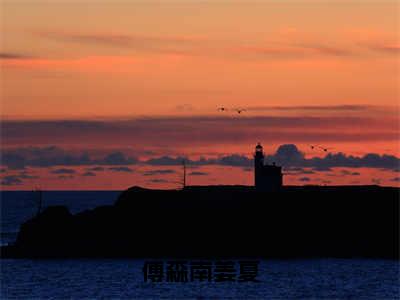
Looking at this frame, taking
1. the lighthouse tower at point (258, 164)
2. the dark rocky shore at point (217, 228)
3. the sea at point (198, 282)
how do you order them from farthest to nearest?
the lighthouse tower at point (258, 164) → the dark rocky shore at point (217, 228) → the sea at point (198, 282)

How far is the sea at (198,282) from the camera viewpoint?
74688 millimetres

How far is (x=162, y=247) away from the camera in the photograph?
10206 centimetres

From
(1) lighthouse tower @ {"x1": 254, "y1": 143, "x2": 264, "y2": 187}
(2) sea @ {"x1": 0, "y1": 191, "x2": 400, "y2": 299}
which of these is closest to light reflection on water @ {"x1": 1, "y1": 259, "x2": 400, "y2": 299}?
(2) sea @ {"x1": 0, "y1": 191, "x2": 400, "y2": 299}

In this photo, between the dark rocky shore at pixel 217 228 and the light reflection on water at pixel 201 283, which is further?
the dark rocky shore at pixel 217 228

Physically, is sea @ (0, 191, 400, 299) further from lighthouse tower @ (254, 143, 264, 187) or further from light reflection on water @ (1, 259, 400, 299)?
lighthouse tower @ (254, 143, 264, 187)

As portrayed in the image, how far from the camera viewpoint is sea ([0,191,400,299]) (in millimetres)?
74688

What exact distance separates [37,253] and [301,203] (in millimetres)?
27186

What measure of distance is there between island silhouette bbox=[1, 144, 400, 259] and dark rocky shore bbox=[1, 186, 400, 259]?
0.31ft

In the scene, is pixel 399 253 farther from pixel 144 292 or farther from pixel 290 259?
pixel 144 292

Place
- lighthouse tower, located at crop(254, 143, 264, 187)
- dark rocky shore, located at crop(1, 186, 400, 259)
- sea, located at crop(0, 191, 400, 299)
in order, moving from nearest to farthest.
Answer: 1. sea, located at crop(0, 191, 400, 299)
2. dark rocky shore, located at crop(1, 186, 400, 259)
3. lighthouse tower, located at crop(254, 143, 264, 187)

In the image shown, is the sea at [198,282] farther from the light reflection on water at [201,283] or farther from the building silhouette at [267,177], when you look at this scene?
the building silhouette at [267,177]

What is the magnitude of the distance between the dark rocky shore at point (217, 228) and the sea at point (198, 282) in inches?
115

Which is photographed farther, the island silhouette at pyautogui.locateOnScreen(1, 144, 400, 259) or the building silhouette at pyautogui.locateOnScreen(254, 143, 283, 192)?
the building silhouette at pyautogui.locateOnScreen(254, 143, 283, 192)

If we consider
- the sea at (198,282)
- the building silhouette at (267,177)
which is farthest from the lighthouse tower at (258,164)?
the sea at (198,282)
